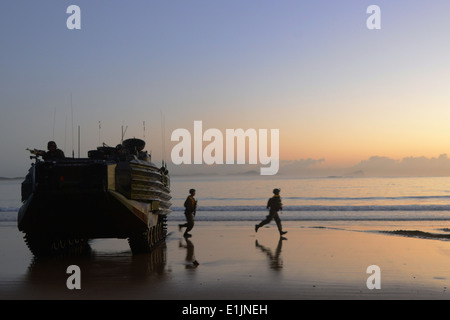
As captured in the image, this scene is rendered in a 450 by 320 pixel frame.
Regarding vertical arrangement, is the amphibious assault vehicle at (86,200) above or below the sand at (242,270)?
above

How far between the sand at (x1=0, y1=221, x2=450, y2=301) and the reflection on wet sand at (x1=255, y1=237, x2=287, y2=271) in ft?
0.08

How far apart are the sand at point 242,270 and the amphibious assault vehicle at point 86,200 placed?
2.45ft

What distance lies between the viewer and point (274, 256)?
14.6m

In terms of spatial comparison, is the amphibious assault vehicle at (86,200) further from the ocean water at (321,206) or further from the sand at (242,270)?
the ocean water at (321,206)

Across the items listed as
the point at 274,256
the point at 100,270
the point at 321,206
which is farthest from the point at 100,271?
the point at 321,206

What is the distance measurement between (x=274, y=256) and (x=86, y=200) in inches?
199

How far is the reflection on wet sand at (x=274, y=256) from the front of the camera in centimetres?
1278

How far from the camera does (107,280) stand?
439 inches

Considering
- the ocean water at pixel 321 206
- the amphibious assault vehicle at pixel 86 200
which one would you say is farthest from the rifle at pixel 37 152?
the ocean water at pixel 321 206

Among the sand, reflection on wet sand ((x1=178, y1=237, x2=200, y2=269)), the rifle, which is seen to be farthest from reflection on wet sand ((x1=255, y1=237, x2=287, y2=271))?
the rifle

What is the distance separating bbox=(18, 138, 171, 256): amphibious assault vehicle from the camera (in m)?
12.8
